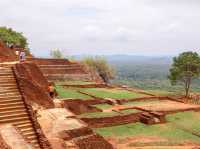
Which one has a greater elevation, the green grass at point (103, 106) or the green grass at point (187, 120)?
the green grass at point (103, 106)

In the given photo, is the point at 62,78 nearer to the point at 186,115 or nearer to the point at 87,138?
the point at 186,115

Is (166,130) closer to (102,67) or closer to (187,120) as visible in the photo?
(187,120)

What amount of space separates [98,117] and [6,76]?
5856 mm

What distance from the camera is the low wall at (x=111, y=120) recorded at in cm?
1521

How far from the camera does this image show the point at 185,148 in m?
12.1

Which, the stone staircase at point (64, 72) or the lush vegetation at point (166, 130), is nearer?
the lush vegetation at point (166, 130)

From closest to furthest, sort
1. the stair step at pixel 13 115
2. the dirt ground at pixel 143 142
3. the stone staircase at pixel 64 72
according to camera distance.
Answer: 1. the stair step at pixel 13 115
2. the dirt ground at pixel 143 142
3. the stone staircase at pixel 64 72

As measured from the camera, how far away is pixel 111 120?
15.7 metres

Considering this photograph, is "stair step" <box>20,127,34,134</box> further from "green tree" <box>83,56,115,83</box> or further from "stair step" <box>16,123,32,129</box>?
"green tree" <box>83,56,115,83</box>

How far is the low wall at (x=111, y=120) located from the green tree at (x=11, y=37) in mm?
23621

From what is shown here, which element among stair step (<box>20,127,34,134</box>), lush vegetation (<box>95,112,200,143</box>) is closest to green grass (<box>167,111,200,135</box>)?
lush vegetation (<box>95,112,200,143</box>)

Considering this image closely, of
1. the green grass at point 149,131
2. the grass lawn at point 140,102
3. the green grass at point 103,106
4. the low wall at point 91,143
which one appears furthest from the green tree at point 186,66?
the low wall at point 91,143

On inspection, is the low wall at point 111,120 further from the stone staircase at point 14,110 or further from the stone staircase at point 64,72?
the stone staircase at point 64,72

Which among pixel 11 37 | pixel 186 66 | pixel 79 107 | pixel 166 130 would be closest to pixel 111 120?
pixel 79 107
